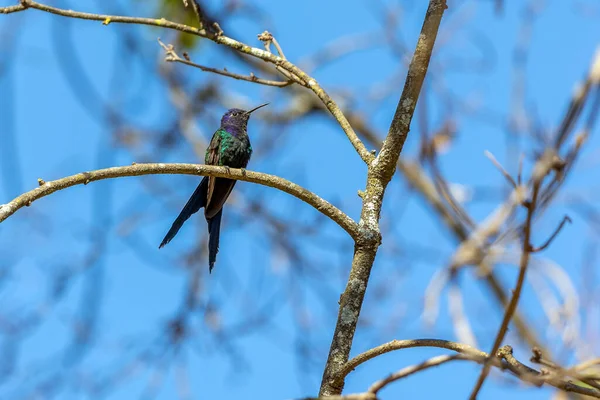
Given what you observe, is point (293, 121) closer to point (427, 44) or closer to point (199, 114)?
point (199, 114)

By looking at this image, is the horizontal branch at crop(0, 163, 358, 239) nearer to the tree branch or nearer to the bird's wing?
the tree branch

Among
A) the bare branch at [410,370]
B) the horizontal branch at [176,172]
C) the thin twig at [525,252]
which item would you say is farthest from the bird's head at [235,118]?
the thin twig at [525,252]

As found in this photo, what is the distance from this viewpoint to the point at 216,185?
490 centimetres

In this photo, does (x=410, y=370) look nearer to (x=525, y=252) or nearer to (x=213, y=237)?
(x=525, y=252)

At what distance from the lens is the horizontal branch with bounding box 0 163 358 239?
2.34 metres

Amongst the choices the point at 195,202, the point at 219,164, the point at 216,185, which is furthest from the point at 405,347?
the point at 219,164

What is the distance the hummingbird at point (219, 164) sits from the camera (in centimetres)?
458

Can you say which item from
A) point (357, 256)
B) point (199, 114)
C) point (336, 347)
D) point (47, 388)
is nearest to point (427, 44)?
point (357, 256)

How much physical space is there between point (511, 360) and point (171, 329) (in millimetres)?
3927

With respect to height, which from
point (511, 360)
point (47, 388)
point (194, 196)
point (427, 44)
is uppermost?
point (194, 196)

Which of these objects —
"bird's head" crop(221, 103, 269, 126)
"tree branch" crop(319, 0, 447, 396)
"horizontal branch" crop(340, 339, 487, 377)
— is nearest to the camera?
"horizontal branch" crop(340, 339, 487, 377)

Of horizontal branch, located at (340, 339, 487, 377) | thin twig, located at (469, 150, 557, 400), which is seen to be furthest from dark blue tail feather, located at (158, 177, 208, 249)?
thin twig, located at (469, 150, 557, 400)

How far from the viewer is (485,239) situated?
3.81 metres

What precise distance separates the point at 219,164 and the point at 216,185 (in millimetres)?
290
